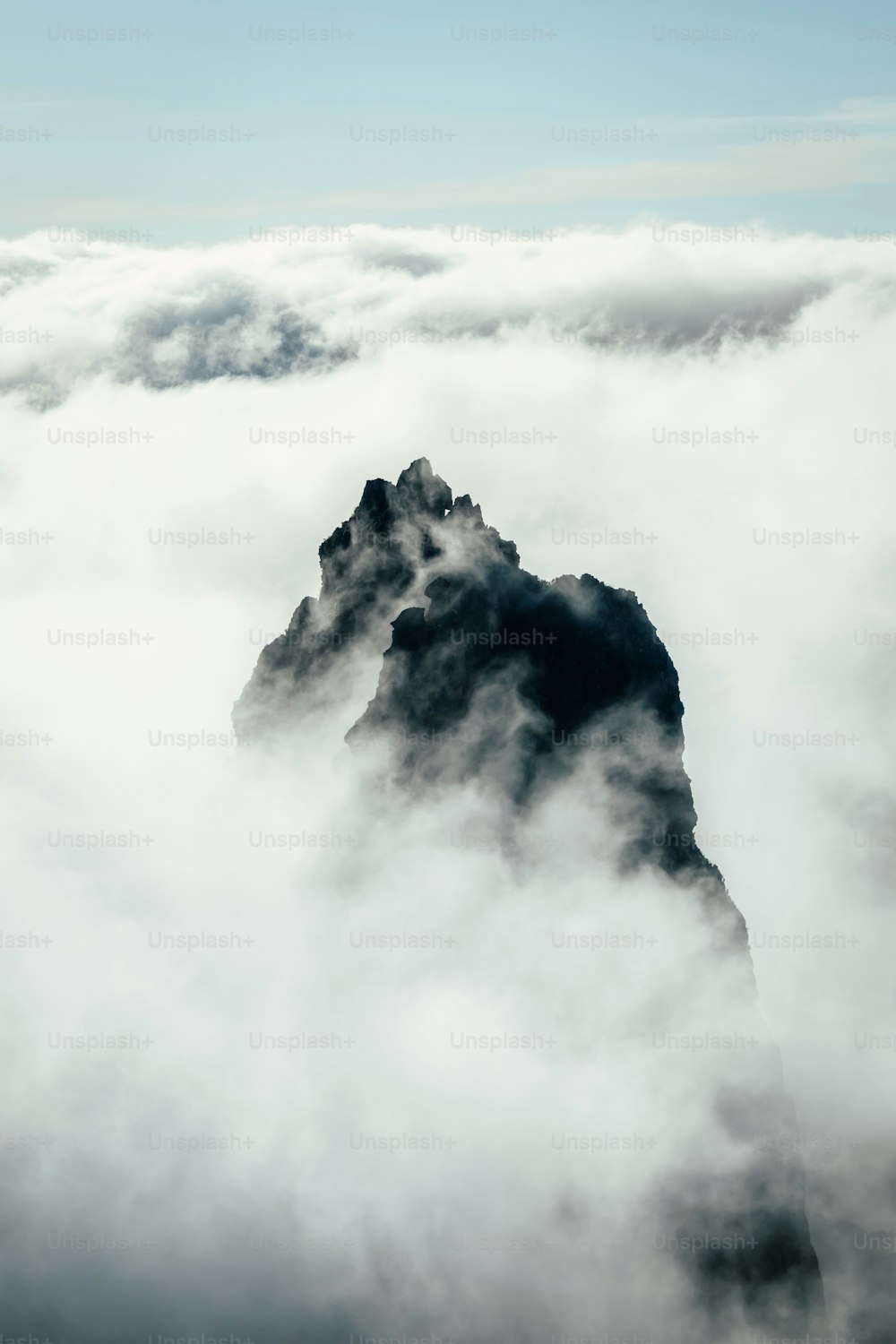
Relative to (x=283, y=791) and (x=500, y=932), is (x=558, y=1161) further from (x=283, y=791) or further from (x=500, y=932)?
(x=283, y=791)

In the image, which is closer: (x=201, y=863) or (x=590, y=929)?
(x=590, y=929)

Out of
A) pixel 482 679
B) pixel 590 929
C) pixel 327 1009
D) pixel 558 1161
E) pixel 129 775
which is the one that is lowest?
pixel 129 775

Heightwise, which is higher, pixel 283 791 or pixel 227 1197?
pixel 283 791

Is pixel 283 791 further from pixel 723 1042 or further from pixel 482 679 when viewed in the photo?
pixel 723 1042

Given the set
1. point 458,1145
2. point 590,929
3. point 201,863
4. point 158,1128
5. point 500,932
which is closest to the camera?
point 590,929

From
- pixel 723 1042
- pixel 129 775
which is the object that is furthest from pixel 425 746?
pixel 129 775

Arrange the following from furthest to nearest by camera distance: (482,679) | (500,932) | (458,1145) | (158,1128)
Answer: (158,1128), (458,1145), (500,932), (482,679)
